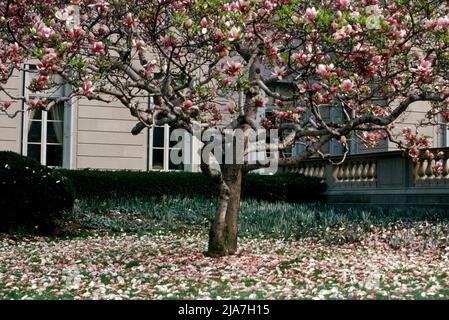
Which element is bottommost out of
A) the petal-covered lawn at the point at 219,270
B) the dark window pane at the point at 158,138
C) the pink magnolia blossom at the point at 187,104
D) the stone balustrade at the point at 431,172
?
the petal-covered lawn at the point at 219,270

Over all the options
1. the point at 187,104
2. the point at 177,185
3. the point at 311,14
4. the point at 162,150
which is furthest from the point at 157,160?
the point at 311,14

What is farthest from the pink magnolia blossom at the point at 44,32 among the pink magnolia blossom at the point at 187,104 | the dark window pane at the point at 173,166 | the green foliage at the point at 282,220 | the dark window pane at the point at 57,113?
the dark window pane at the point at 173,166

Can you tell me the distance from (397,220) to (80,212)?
6.40 m

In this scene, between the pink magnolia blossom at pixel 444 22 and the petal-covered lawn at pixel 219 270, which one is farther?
the pink magnolia blossom at pixel 444 22

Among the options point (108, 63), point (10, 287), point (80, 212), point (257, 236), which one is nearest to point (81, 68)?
→ point (108, 63)

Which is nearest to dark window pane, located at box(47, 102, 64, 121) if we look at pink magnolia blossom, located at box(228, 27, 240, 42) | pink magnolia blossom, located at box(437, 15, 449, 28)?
pink magnolia blossom, located at box(228, 27, 240, 42)

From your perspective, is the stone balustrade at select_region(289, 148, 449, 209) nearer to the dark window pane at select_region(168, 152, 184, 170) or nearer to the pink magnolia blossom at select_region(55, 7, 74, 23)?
the dark window pane at select_region(168, 152, 184, 170)

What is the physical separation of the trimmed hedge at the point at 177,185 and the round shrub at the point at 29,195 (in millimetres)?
2919

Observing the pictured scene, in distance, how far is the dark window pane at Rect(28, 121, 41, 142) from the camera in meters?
16.8

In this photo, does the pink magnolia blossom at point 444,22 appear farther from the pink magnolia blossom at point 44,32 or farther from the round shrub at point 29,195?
the round shrub at point 29,195

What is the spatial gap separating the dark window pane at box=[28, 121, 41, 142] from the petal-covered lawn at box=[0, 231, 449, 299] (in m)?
6.43

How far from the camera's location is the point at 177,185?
1532 cm

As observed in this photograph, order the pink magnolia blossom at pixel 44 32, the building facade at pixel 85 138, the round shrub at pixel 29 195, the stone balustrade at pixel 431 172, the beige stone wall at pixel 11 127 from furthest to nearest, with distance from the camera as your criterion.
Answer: the building facade at pixel 85 138, the beige stone wall at pixel 11 127, the stone balustrade at pixel 431 172, the round shrub at pixel 29 195, the pink magnolia blossom at pixel 44 32

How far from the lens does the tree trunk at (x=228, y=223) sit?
8.43 metres
